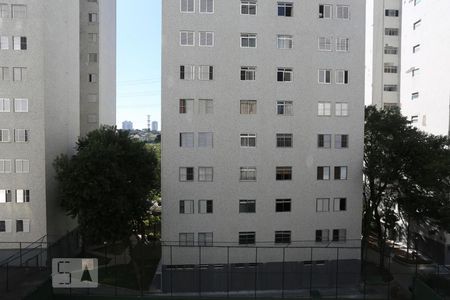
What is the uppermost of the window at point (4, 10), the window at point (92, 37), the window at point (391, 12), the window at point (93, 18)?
the window at point (391, 12)

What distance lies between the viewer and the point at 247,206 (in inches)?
955

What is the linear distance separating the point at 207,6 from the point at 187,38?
2552 mm

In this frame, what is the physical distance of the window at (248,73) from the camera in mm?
23969

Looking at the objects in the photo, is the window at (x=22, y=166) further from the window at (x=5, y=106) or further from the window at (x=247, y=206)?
the window at (x=247, y=206)

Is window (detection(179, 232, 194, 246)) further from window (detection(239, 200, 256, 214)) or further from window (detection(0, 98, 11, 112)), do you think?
window (detection(0, 98, 11, 112))

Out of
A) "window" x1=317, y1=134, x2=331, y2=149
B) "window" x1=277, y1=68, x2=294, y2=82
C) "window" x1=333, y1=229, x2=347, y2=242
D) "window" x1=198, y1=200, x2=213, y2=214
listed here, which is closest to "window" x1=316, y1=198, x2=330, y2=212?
"window" x1=333, y1=229, x2=347, y2=242

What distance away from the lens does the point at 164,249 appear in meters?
23.7

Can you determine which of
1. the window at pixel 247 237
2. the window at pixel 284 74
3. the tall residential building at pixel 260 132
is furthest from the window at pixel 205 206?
the window at pixel 284 74

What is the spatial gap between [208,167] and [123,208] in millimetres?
6150

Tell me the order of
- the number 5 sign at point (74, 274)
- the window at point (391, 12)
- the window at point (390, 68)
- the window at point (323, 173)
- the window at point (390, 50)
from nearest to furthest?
the number 5 sign at point (74, 274), the window at point (323, 173), the window at point (391, 12), the window at point (390, 50), the window at point (390, 68)

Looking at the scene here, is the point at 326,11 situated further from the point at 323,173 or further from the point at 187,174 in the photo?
the point at 187,174

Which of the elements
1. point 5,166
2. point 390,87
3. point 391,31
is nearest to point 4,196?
point 5,166

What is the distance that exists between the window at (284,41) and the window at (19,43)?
17.8 meters

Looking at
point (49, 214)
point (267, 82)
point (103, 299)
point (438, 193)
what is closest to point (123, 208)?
point (103, 299)
